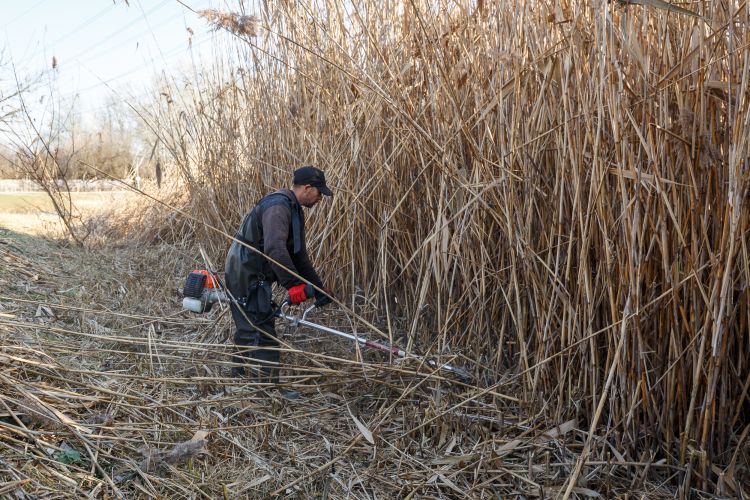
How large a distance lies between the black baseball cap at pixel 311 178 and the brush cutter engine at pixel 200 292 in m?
0.70

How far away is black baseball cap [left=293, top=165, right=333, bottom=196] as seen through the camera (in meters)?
3.34

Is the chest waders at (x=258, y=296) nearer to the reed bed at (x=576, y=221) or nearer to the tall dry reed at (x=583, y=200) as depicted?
the reed bed at (x=576, y=221)

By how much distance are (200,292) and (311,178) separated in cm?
85

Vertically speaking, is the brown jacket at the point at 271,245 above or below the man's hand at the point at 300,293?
above

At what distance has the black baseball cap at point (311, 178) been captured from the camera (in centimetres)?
334

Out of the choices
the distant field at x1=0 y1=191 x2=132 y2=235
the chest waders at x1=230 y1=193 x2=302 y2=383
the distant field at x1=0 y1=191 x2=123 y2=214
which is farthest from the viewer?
the distant field at x1=0 y1=191 x2=123 y2=214

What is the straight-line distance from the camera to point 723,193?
211cm

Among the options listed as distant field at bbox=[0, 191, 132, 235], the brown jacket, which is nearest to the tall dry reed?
the brown jacket

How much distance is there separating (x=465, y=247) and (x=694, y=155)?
106 centimetres

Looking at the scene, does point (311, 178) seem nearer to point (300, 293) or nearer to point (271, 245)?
point (271, 245)

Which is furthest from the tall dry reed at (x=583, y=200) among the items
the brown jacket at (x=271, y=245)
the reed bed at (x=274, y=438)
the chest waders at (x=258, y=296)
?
the chest waders at (x=258, y=296)

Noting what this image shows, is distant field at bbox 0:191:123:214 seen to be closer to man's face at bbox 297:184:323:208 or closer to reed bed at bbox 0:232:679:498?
man's face at bbox 297:184:323:208

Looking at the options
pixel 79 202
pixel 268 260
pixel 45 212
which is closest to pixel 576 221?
pixel 268 260

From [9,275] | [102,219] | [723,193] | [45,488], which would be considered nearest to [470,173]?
[723,193]
